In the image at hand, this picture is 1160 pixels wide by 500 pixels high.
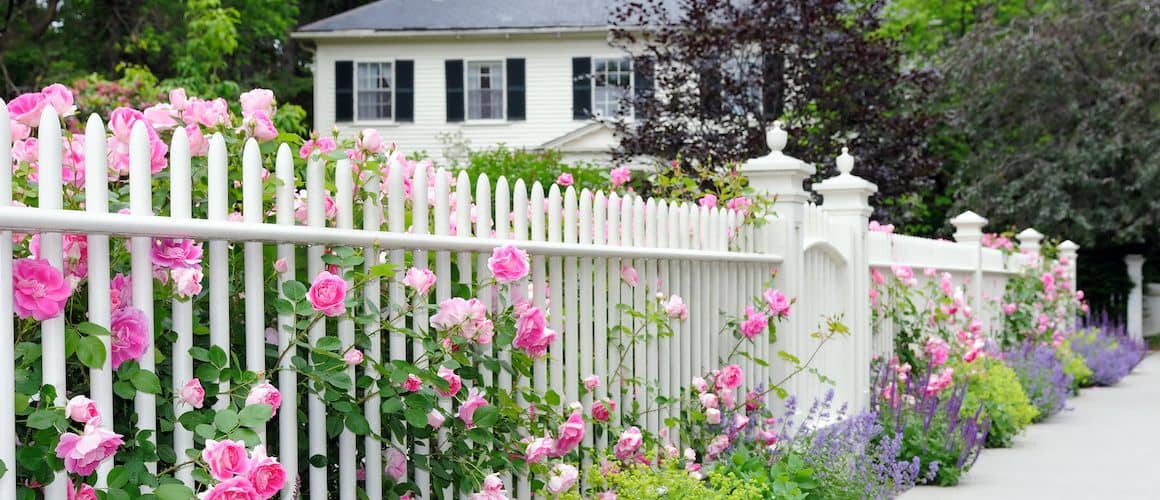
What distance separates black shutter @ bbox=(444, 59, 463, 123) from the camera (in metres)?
26.7

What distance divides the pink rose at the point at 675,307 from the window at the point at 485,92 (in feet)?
70.8

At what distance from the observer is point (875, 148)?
15.4m

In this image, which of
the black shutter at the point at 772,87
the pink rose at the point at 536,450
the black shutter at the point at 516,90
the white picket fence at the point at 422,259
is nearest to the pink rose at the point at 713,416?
the white picket fence at the point at 422,259

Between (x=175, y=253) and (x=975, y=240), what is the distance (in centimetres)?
1062

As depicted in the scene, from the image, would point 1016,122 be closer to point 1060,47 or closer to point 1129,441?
point 1060,47

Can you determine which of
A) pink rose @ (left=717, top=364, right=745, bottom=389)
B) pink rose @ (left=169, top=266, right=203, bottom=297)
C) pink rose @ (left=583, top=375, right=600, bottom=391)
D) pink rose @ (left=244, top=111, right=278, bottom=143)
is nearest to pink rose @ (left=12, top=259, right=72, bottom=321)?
pink rose @ (left=169, top=266, right=203, bottom=297)

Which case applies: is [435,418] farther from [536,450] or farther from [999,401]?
[999,401]

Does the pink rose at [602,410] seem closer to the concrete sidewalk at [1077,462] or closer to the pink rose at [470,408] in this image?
the pink rose at [470,408]

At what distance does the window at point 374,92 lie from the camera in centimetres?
2697

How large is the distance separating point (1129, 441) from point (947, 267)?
2428mm

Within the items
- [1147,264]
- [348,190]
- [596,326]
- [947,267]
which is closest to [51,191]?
[348,190]

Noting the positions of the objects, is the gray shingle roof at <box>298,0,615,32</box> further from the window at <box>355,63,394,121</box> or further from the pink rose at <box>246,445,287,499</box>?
the pink rose at <box>246,445,287,499</box>

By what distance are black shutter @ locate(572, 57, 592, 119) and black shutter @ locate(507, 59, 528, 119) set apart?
97 cm

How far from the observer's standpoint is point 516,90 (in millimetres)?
26578
